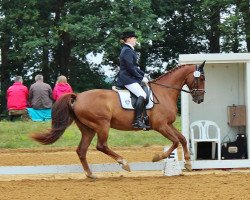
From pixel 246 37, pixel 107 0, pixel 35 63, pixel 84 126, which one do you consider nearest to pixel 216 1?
pixel 246 37

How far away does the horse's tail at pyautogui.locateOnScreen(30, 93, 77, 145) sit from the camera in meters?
12.1

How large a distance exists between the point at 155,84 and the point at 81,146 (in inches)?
73.5

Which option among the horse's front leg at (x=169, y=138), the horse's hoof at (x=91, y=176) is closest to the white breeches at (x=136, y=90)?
the horse's front leg at (x=169, y=138)

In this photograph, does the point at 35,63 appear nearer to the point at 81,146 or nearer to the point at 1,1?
the point at 1,1

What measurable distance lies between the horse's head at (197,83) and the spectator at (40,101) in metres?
8.89

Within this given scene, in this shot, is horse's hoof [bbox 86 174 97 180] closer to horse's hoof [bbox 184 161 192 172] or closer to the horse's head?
horse's hoof [bbox 184 161 192 172]

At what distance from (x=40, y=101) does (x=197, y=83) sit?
29.7ft

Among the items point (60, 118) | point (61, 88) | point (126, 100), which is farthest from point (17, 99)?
point (126, 100)

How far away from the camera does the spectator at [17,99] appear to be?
21.2 m

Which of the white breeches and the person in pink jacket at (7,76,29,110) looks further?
the person in pink jacket at (7,76,29,110)

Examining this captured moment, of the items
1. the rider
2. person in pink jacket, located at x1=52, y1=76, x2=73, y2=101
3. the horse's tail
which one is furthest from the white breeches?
person in pink jacket, located at x1=52, y1=76, x2=73, y2=101

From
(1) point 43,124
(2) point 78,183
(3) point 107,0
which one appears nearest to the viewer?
(2) point 78,183

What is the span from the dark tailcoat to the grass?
6.44 meters

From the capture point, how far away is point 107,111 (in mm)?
12023
